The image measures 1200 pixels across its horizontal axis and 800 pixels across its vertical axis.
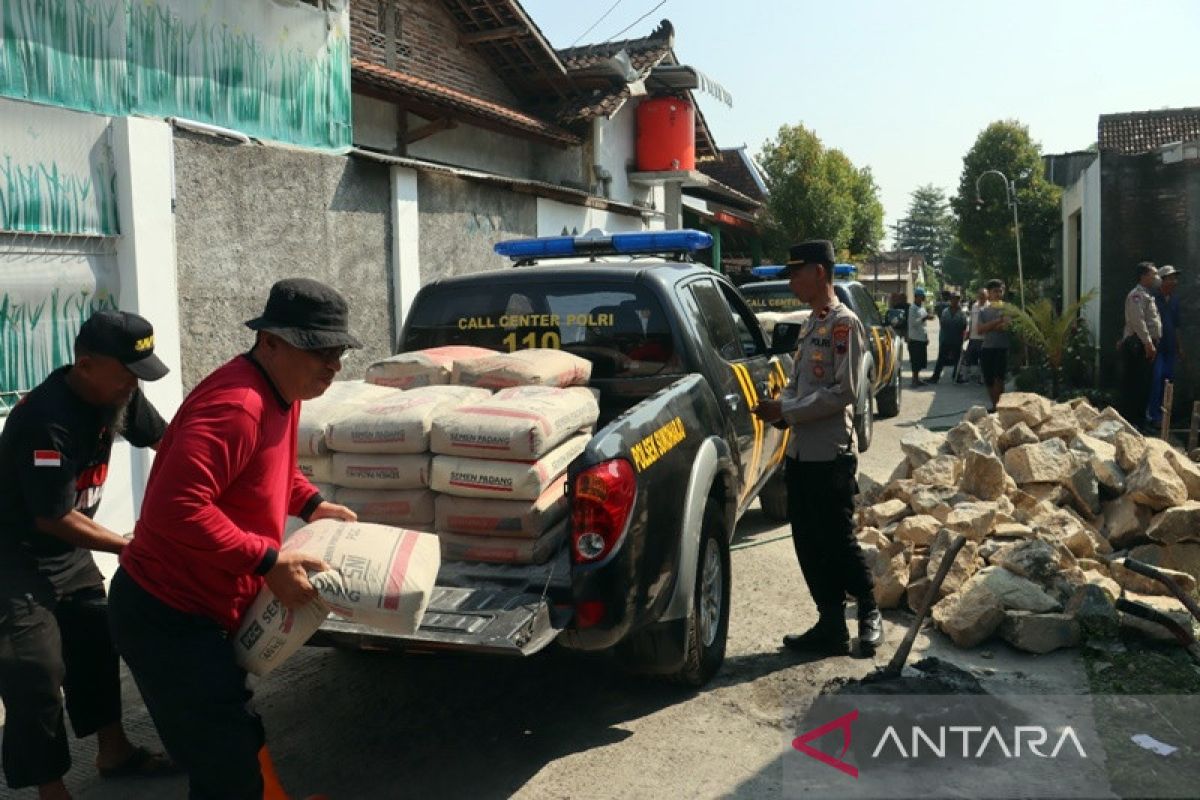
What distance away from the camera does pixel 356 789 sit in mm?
3541

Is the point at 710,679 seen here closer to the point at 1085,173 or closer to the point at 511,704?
the point at 511,704

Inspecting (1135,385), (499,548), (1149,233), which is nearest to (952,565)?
→ (499,548)

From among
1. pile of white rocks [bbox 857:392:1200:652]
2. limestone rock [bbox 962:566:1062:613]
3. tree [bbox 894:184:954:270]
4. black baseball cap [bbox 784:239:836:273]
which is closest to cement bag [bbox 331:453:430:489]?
black baseball cap [bbox 784:239:836:273]

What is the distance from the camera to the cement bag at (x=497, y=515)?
3740mm

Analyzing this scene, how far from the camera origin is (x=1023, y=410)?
24.7ft

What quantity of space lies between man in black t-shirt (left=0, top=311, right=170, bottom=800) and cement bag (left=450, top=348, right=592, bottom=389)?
4.84 ft

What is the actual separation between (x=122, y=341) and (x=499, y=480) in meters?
1.36

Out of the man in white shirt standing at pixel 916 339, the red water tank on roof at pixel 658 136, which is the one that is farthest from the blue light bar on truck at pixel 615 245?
the red water tank on roof at pixel 658 136

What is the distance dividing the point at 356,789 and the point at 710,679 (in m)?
1.61

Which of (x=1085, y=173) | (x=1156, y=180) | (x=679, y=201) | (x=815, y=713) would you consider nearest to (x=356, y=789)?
(x=815, y=713)

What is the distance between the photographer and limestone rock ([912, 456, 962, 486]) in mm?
6539

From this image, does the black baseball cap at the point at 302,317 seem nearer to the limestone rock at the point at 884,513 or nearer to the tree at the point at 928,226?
the limestone rock at the point at 884,513

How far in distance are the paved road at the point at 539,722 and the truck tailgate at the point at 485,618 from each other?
6.7 inches

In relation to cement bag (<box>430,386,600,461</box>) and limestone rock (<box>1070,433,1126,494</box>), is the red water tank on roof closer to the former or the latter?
limestone rock (<box>1070,433,1126,494</box>)
